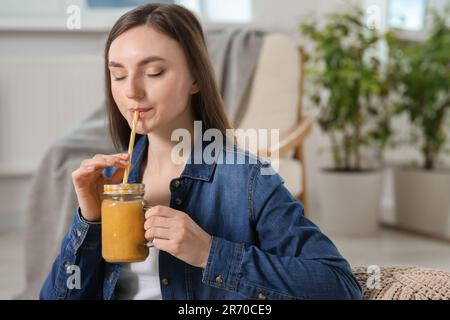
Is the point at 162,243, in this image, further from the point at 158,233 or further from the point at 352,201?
the point at 352,201

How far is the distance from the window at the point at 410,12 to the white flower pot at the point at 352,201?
1.12m

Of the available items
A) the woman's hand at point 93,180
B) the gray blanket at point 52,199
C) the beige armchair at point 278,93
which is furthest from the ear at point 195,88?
the beige armchair at point 278,93

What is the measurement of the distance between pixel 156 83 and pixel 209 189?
163 mm

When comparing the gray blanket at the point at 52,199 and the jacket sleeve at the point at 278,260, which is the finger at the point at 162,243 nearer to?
the jacket sleeve at the point at 278,260

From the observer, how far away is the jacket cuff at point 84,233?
86cm

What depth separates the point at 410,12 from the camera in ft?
12.9

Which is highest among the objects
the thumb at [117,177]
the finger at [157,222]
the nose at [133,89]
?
the nose at [133,89]

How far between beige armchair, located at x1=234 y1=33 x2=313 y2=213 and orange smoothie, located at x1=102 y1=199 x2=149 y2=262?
6.59ft

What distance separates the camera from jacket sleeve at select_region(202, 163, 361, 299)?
2.59 ft

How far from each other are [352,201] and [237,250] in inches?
98.3

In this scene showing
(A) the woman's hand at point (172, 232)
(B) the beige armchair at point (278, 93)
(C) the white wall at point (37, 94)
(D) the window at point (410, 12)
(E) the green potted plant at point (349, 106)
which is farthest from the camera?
(D) the window at point (410, 12)

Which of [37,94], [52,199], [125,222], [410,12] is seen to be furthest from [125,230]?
[410,12]

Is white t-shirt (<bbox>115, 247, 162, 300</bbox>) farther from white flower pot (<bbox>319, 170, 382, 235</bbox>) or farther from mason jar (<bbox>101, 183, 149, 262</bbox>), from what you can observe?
white flower pot (<bbox>319, 170, 382, 235</bbox>)

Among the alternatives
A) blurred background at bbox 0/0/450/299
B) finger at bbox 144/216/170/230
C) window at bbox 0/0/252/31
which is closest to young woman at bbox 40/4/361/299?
finger at bbox 144/216/170/230
